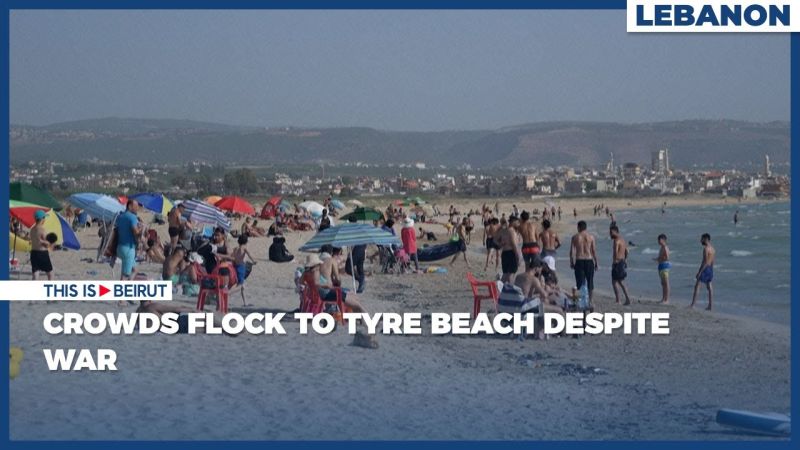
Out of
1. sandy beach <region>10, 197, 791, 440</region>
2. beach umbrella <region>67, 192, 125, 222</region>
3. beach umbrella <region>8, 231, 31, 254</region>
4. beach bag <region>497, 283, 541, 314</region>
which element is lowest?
sandy beach <region>10, 197, 791, 440</region>

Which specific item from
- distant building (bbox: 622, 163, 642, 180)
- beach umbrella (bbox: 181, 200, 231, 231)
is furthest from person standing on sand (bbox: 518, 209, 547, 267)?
A: distant building (bbox: 622, 163, 642, 180)

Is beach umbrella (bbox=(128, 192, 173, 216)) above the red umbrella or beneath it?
above

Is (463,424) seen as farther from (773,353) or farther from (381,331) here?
(773,353)

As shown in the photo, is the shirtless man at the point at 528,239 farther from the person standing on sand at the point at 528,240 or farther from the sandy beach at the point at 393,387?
the sandy beach at the point at 393,387

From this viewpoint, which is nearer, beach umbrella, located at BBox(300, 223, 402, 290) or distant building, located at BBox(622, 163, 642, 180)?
beach umbrella, located at BBox(300, 223, 402, 290)

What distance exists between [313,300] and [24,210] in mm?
4114

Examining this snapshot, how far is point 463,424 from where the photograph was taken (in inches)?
243

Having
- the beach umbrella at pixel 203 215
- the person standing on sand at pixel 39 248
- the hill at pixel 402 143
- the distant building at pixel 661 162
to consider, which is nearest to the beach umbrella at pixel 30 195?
the person standing on sand at pixel 39 248

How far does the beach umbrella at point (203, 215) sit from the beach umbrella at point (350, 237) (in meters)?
4.85

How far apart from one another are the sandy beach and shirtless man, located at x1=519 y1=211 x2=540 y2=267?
2.68 m

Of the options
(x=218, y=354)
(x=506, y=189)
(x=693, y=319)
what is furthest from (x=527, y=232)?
Answer: (x=506, y=189)

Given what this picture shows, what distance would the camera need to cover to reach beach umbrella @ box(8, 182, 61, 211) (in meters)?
11.6

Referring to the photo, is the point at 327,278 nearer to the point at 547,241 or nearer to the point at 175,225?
the point at 547,241

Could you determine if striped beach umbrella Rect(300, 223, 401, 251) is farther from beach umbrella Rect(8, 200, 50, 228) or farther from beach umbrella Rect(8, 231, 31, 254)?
beach umbrella Rect(8, 231, 31, 254)
